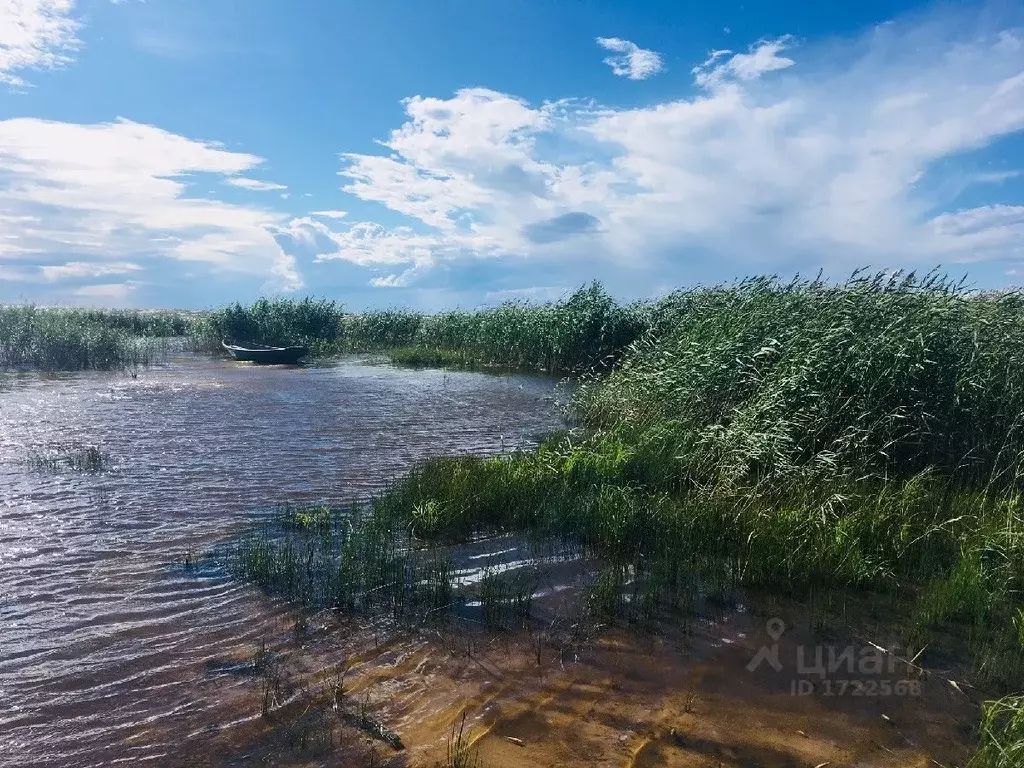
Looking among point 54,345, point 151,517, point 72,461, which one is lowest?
point 151,517

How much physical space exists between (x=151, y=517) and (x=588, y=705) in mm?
6532

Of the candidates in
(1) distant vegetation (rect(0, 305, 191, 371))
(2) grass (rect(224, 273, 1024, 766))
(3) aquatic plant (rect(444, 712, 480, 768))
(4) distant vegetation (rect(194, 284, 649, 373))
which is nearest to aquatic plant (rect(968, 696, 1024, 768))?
(2) grass (rect(224, 273, 1024, 766))

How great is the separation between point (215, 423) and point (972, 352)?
14.6 metres

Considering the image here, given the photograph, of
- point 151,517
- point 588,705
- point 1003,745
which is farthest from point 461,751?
point 151,517

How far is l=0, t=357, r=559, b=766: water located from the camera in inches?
183

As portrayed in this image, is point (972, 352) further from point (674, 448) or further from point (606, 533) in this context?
point (606, 533)

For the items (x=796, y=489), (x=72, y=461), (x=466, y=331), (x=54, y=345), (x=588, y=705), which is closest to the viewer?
(x=588, y=705)

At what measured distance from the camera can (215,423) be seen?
1533 cm

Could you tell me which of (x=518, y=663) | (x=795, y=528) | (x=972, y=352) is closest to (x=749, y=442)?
(x=795, y=528)

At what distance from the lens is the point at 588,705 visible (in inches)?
183

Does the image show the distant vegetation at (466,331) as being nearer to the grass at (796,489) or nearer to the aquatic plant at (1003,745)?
the grass at (796,489)

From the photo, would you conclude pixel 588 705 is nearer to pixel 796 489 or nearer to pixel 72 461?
pixel 796 489

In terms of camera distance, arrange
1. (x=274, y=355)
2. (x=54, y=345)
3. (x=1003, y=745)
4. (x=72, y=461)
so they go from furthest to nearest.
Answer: (x=274, y=355) < (x=54, y=345) < (x=72, y=461) < (x=1003, y=745)

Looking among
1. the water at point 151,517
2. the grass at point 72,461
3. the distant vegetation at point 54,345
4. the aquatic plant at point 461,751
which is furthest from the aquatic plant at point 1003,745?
the distant vegetation at point 54,345
